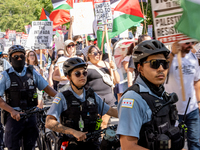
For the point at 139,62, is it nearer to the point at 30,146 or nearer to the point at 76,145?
the point at 76,145

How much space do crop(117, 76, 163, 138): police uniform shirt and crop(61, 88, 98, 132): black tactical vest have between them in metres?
1.36

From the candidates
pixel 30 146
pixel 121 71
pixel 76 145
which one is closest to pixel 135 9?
pixel 121 71

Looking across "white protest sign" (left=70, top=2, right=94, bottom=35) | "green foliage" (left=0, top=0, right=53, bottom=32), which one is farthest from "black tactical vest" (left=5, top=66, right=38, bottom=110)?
"green foliage" (left=0, top=0, right=53, bottom=32)

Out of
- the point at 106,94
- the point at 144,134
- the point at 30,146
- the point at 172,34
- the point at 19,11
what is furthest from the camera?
the point at 19,11

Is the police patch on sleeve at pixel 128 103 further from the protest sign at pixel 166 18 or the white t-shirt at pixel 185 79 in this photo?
the white t-shirt at pixel 185 79

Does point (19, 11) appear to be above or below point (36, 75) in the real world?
above

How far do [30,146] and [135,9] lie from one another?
227 inches

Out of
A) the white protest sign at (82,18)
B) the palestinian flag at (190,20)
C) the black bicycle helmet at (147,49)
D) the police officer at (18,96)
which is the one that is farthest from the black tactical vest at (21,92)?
the white protest sign at (82,18)

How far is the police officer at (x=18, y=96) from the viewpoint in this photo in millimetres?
5328

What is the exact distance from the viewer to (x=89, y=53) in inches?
256

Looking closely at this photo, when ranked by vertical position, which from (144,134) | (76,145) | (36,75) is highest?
(36,75)

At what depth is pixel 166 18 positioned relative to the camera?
11.6 ft

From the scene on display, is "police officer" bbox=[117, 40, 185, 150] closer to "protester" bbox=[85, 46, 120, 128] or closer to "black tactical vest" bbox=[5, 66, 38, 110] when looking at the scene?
"black tactical vest" bbox=[5, 66, 38, 110]

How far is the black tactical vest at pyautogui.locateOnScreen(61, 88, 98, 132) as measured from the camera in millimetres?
3914
